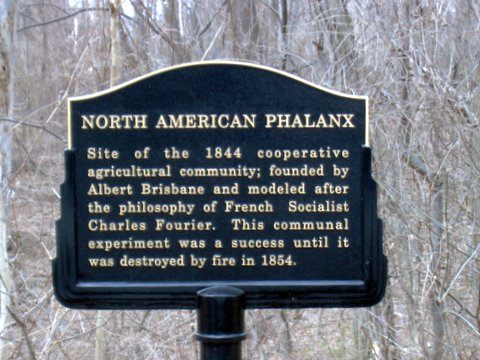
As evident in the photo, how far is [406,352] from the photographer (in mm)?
5504

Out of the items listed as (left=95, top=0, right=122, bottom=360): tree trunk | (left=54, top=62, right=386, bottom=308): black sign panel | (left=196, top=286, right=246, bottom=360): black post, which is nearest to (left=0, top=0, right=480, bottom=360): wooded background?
(left=95, top=0, right=122, bottom=360): tree trunk

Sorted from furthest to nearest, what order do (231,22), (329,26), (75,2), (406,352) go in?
(75,2) → (231,22) → (329,26) → (406,352)

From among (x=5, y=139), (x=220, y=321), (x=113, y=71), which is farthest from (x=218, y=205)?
(x=5, y=139)

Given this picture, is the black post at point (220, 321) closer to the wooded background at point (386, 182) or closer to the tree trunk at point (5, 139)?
the wooded background at point (386, 182)

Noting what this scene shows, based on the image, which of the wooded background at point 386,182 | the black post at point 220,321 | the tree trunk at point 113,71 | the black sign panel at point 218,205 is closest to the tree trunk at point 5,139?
the wooded background at point 386,182

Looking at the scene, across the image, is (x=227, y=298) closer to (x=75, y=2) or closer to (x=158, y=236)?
(x=158, y=236)

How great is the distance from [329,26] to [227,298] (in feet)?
12.0

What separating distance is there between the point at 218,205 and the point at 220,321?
534 mm

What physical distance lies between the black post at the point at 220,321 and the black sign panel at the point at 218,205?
0.07m

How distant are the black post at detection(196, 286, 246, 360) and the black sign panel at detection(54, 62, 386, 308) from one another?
0.07 meters

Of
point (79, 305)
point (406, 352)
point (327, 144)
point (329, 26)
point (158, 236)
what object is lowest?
point (406, 352)

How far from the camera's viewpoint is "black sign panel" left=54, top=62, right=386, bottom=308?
3629 millimetres

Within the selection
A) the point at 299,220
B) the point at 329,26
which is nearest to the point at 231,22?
the point at 329,26

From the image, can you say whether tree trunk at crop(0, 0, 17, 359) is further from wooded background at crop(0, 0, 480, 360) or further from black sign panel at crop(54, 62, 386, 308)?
black sign panel at crop(54, 62, 386, 308)
